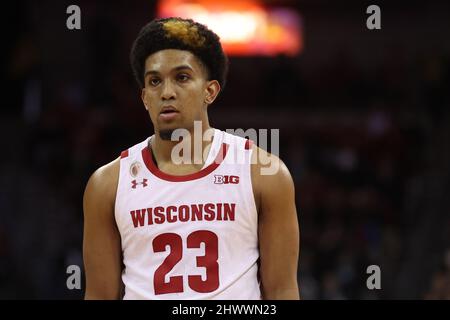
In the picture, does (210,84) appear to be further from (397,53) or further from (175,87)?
(397,53)

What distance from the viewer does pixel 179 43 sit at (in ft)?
12.4

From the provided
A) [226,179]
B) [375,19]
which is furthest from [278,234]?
[375,19]

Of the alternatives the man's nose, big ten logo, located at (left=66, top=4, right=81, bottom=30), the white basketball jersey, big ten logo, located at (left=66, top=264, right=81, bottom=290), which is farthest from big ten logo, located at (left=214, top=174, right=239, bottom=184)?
big ten logo, located at (left=66, top=4, right=81, bottom=30)

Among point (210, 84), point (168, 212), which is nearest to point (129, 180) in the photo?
point (168, 212)

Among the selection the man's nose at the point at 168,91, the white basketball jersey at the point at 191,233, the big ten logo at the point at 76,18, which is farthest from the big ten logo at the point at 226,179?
the big ten logo at the point at 76,18

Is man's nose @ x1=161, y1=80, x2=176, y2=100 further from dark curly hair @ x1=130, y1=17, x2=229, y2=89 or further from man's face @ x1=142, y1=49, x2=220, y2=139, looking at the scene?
dark curly hair @ x1=130, y1=17, x2=229, y2=89

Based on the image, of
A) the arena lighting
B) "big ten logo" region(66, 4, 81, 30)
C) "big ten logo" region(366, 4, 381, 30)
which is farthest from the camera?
the arena lighting

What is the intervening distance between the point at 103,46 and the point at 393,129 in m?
4.55

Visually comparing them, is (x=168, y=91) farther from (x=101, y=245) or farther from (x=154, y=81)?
(x=101, y=245)

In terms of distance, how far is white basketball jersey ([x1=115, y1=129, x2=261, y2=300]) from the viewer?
3.65 meters

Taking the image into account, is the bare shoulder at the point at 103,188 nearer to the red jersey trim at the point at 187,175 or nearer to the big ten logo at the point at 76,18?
the red jersey trim at the point at 187,175

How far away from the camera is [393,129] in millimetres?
11445

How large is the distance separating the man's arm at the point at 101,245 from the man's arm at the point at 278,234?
2.19 feet
